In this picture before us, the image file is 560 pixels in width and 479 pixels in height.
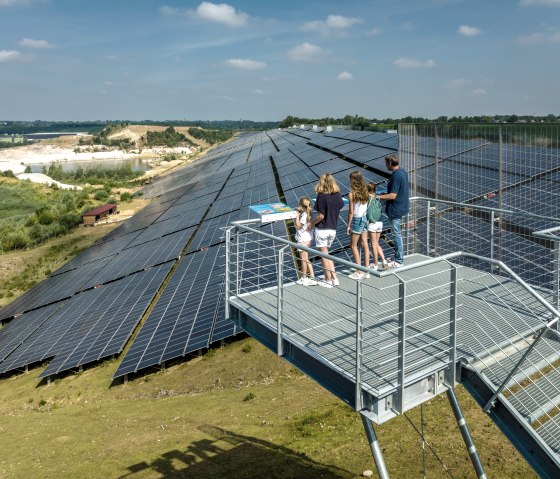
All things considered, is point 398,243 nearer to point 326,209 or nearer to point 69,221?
point 326,209

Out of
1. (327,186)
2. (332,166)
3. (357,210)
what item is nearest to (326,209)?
(327,186)

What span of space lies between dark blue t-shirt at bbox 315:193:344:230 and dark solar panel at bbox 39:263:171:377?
10004 mm

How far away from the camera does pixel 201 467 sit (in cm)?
1059

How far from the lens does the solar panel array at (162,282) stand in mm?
14750

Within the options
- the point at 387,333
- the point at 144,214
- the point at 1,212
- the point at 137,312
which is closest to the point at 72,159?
the point at 1,212

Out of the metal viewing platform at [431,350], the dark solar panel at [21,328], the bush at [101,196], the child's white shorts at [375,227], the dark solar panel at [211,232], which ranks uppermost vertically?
the child's white shorts at [375,227]

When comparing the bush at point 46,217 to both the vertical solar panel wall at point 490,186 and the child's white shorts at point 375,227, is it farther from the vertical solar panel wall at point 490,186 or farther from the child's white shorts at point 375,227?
the child's white shorts at point 375,227

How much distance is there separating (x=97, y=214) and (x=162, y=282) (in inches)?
1145

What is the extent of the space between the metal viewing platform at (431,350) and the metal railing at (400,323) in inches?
0.5

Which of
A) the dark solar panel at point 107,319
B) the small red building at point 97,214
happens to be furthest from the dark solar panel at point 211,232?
the small red building at point 97,214

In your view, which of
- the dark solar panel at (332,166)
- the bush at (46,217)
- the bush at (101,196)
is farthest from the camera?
the bush at (101,196)

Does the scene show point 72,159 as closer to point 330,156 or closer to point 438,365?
point 330,156

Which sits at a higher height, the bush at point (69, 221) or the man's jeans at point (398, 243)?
the man's jeans at point (398, 243)

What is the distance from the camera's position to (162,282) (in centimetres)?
1948
